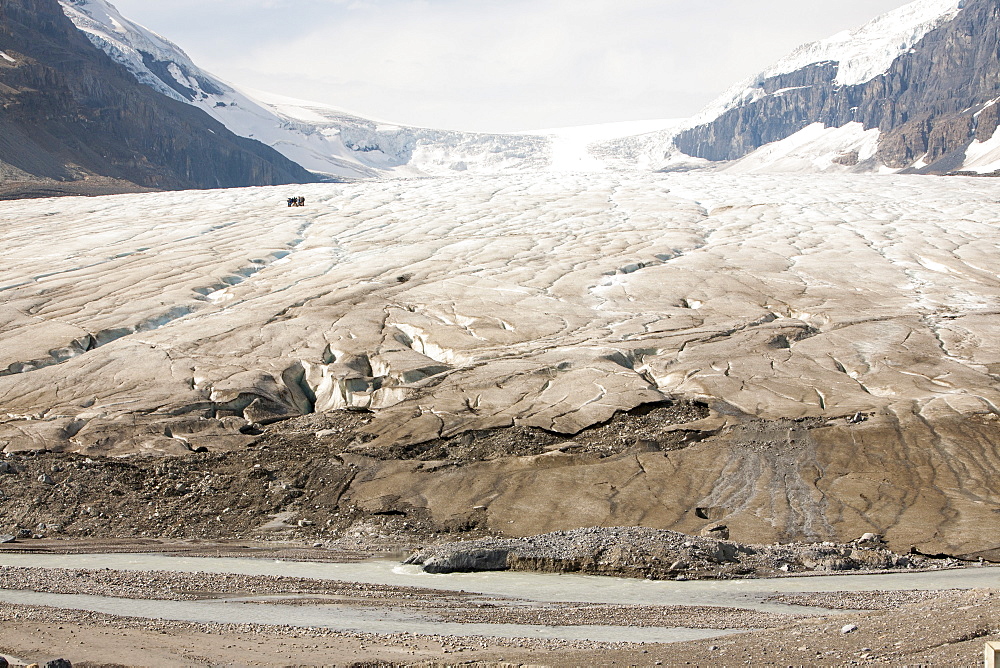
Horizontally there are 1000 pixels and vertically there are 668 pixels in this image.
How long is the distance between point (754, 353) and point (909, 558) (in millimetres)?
8191

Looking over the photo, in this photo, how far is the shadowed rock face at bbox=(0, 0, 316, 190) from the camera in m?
113

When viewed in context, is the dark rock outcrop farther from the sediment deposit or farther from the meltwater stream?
the sediment deposit

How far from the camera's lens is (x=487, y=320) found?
75.3 feet

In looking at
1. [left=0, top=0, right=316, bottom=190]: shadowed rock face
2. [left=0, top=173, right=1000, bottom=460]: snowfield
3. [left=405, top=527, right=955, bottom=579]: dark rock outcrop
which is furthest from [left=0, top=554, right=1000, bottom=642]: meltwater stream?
[left=0, top=0, right=316, bottom=190]: shadowed rock face

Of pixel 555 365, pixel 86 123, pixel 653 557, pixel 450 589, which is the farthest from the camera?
pixel 86 123

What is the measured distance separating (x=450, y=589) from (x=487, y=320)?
11.7m

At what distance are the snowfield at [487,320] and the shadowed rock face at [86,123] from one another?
7941 centimetres

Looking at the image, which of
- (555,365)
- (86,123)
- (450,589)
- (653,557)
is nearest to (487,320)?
(555,365)

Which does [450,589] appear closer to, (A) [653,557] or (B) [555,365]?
(A) [653,557]

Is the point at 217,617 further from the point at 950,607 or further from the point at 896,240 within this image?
the point at 896,240

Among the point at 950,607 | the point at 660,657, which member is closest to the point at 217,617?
the point at 660,657

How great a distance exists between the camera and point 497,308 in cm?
2380

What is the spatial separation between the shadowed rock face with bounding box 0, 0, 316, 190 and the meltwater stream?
96.7 meters

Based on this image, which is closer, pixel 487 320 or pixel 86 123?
pixel 487 320
